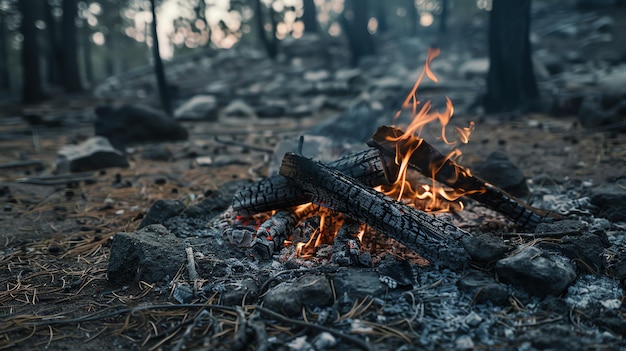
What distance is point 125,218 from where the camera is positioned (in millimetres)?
4820

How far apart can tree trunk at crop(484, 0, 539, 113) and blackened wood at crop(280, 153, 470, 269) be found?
8122mm

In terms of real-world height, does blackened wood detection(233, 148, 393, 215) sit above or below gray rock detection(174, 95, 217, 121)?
below

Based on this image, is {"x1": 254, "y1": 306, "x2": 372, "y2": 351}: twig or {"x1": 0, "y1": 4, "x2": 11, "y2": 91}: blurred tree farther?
{"x1": 0, "y1": 4, "x2": 11, "y2": 91}: blurred tree

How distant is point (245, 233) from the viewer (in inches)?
143

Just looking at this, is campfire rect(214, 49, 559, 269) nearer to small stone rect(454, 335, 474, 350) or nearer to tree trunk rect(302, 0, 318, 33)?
small stone rect(454, 335, 474, 350)

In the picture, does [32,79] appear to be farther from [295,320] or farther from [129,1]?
[129,1]

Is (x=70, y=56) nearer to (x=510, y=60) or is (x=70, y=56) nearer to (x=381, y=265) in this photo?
(x=510, y=60)

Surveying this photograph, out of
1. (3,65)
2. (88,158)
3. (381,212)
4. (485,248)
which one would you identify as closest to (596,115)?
(485,248)

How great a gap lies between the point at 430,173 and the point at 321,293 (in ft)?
5.38

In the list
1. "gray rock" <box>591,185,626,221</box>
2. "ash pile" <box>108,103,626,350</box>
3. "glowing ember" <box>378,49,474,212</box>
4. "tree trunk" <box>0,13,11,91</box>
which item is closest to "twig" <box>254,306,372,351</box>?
"ash pile" <box>108,103,626,350</box>

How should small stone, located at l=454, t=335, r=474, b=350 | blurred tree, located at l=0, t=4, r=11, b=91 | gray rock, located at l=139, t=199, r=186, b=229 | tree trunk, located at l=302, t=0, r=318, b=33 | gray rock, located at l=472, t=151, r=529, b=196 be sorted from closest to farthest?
small stone, located at l=454, t=335, r=474, b=350 → gray rock, located at l=139, t=199, r=186, b=229 → gray rock, located at l=472, t=151, r=529, b=196 → tree trunk, located at l=302, t=0, r=318, b=33 → blurred tree, located at l=0, t=4, r=11, b=91

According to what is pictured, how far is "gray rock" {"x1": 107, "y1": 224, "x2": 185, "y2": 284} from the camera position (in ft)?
10.5

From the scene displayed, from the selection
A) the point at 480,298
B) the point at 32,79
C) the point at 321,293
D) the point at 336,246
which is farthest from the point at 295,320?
the point at 32,79

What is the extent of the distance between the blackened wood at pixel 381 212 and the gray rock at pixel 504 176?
5.83 feet
